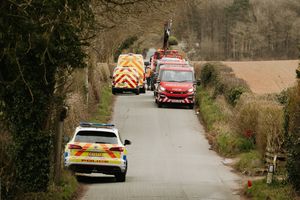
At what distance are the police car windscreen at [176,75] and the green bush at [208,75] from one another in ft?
10.1

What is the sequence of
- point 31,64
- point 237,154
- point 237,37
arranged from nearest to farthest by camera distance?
point 31,64 → point 237,154 → point 237,37

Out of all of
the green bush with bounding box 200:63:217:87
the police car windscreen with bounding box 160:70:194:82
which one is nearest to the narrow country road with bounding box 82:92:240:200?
the police car windscreen with bounding box 160:70:194:82

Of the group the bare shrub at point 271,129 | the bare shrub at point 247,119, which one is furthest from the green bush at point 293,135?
the bare shrub at point 247,119

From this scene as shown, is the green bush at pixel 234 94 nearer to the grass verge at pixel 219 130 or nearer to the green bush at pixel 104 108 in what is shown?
the grass verge at pixel 219 130

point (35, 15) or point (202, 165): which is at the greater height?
point (35, 15)

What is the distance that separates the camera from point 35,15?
15.8 m

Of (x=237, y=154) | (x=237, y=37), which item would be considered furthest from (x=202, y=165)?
(x=237, y=37)

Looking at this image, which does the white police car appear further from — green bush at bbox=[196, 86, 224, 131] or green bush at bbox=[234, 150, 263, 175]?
green bush at bbox=[196, 86, 224, 131]

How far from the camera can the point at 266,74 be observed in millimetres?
64250

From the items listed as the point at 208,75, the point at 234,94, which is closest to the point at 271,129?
the point at 234,94

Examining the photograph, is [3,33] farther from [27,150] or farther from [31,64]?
[27,150]

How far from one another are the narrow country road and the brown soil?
30.6 ft

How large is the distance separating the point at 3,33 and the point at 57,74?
487cm

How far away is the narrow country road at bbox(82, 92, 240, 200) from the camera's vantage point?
2206 cm
